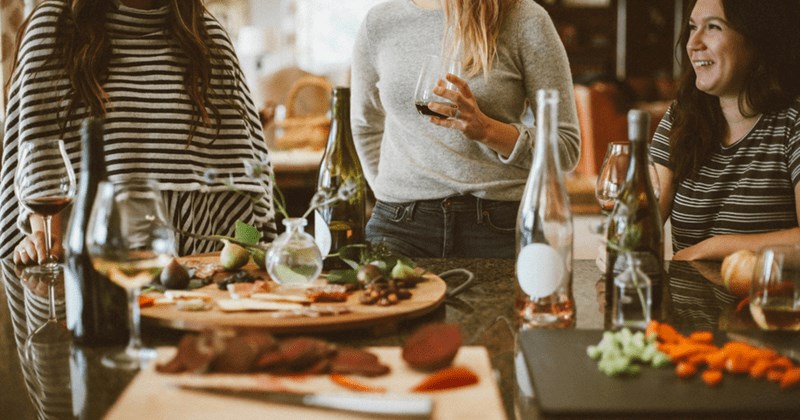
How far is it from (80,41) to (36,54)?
0.09m

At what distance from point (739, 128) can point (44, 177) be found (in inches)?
56.1

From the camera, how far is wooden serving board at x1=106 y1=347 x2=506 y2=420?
764 mm

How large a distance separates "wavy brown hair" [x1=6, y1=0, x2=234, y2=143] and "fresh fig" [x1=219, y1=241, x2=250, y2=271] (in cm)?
53

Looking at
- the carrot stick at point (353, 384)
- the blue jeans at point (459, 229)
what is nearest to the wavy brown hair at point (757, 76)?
the blue jeans at point (459, 229)

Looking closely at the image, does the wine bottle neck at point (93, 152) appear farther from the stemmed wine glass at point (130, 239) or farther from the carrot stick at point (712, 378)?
the carrot stick at point (712, 378)

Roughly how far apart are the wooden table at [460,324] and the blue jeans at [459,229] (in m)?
0.25

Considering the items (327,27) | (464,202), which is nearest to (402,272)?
(464,202)

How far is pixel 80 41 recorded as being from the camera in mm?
1718

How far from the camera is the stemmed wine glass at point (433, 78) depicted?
1.40 meters

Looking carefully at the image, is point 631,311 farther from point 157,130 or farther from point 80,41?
point 80,41

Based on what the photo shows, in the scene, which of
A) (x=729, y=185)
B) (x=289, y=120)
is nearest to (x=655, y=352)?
(x=729, y=185)

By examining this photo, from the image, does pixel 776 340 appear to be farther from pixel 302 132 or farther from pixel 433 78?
pixel 302 132

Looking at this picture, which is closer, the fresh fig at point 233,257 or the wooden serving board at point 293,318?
the wooden serving board at point 293,318

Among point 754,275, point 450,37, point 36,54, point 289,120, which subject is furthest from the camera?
point 289,120
